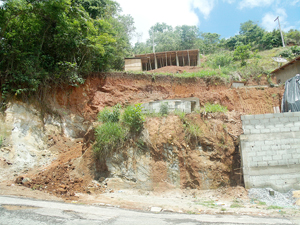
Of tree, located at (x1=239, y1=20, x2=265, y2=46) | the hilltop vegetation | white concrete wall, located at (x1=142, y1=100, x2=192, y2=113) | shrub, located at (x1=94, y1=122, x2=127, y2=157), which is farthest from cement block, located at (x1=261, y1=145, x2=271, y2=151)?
tree, located at (x1=239, y1=20, x2=265, y2=46)

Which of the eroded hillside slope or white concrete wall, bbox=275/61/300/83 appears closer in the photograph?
the eroded hillside slope

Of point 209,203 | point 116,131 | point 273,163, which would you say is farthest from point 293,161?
point 116,131

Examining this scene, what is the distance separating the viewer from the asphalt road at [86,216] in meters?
4.91

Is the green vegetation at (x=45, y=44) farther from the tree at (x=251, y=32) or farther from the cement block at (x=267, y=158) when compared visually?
the tree at (x=251, y=32)

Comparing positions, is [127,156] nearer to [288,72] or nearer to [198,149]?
[198,149]

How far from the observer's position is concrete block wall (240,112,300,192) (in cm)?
769

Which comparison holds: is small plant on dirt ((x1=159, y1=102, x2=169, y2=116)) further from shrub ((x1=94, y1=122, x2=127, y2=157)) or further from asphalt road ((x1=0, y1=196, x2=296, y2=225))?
asphalt road ((x1=0, y1=196, x2=296, y2=225))

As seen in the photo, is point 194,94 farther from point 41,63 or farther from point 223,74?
point 41,63

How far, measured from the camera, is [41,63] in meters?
11.3

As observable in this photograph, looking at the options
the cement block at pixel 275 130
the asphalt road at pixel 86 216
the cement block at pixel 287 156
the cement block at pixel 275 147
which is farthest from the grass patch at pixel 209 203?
the cement block at pixel 275 130

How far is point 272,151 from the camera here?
7.93 meters

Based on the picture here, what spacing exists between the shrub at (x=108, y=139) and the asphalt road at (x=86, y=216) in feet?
9.33

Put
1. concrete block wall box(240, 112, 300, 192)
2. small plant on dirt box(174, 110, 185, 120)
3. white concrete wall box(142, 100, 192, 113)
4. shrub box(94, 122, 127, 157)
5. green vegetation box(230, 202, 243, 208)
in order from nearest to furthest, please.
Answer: green vegetation box(230, 202, 243, 208) → concrete block wall box(240, 112, 300, 192) → shrub box(94, 122, 127, 157) → small plant on dirt box(174, 110, 185, 120) → white concrete wall box(142, 100, 192, 113)

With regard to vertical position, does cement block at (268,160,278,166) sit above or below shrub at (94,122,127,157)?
below
